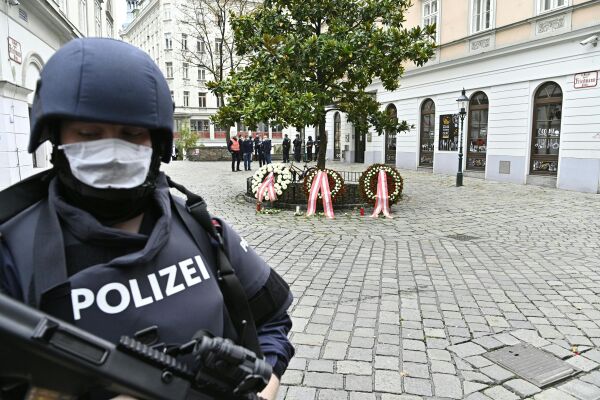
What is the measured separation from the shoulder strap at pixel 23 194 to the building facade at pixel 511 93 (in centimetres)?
1204

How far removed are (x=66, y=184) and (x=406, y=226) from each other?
8.27 m

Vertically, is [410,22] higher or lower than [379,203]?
higher

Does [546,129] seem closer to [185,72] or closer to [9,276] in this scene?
[9,276]

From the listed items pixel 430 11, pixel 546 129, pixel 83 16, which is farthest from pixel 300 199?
pixel 83 16

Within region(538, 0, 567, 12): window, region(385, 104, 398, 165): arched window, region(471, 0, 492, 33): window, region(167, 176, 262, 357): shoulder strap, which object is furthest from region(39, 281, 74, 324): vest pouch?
region(385, 104, 398, 165): arched window

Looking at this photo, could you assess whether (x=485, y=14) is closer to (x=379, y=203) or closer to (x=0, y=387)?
(x=379, y=203)

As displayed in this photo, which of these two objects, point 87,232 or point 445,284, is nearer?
point 87,232

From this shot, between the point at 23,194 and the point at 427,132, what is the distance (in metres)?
21.8

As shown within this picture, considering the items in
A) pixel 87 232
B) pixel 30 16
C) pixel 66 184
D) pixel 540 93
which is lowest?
pixel 87 232

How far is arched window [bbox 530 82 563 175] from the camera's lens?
15398 mm

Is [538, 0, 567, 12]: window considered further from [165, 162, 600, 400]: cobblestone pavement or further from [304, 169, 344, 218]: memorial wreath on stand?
[304, 169, 344, 218]: memorial wreath on stand

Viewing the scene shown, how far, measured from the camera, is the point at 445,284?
17.8 ft

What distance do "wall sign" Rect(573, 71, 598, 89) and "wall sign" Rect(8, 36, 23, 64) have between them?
53.6ft

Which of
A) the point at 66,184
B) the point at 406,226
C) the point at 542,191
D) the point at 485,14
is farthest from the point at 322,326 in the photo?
the point at 485,14
